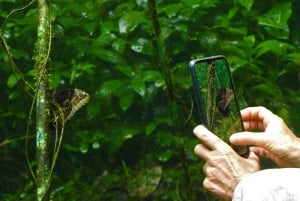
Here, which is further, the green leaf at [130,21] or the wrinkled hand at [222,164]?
the green leaf at [130,21]

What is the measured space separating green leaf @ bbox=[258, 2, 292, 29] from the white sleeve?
173cm

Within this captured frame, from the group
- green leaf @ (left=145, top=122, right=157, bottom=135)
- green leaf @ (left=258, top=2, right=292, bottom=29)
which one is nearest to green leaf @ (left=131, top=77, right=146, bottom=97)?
green leaf @ (left=145, top=122, right=157, bottom=135)

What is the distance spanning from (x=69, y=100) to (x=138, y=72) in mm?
1331

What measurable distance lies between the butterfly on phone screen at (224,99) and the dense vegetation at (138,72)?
108 cm

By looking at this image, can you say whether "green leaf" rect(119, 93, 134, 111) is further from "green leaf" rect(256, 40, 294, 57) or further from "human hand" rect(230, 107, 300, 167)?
"human hand" rect(230, 107, 300, 167)

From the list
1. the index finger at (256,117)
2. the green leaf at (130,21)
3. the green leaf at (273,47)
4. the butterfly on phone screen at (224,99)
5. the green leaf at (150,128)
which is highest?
the butterfly on phone screen at (224,99)

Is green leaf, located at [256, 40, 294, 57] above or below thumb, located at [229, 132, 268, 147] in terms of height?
below

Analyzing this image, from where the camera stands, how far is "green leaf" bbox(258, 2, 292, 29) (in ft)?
9.07

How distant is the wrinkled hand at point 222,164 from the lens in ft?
4.43

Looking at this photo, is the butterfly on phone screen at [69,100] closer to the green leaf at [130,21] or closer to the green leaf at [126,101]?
the green leaf at [126,101]

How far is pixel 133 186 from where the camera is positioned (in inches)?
113

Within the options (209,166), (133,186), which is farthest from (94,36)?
(209,166)

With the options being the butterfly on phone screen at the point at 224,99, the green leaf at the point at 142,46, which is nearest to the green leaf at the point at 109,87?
the green leaf at the point at 142,46

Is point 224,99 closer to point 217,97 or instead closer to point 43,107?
point 217,97
